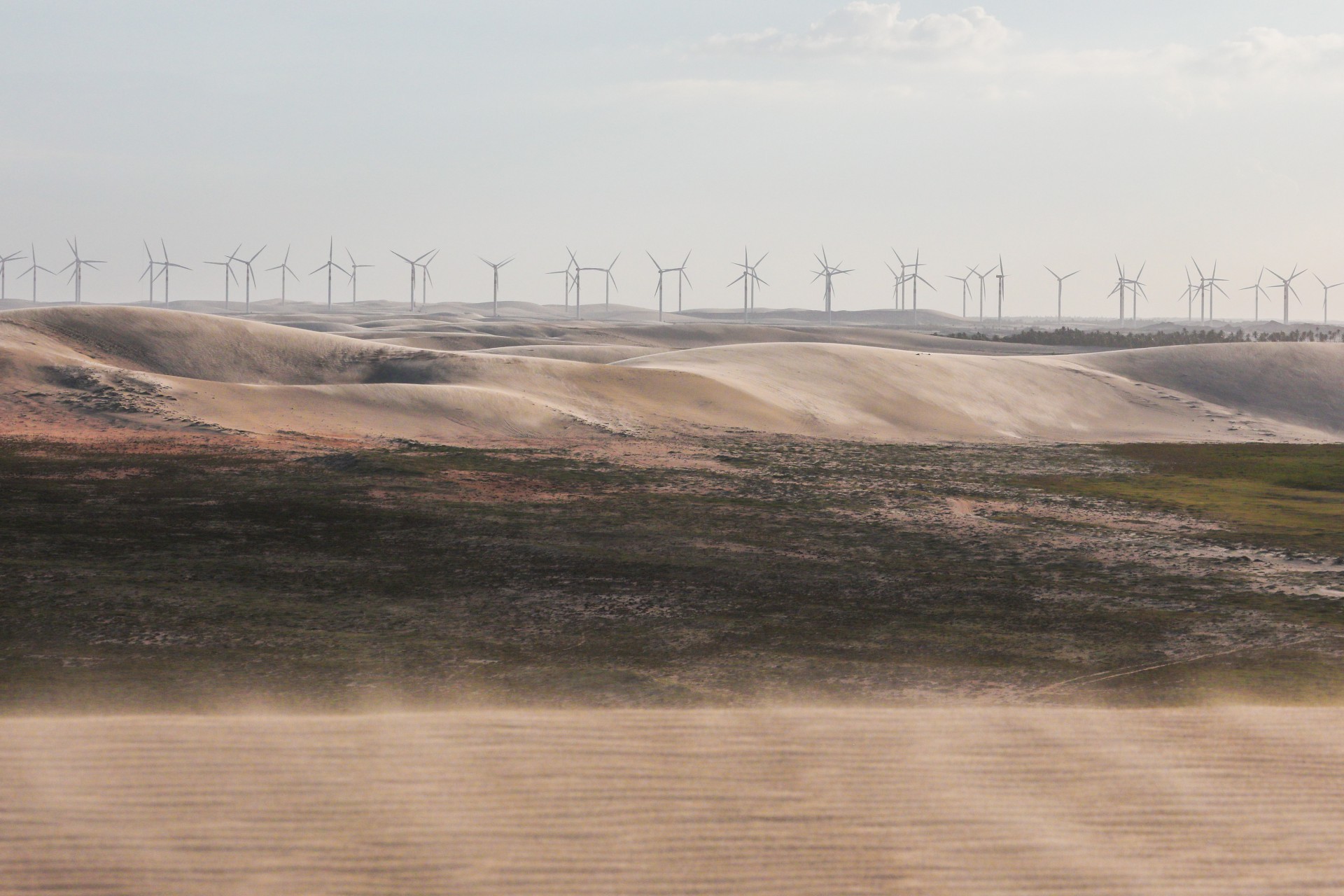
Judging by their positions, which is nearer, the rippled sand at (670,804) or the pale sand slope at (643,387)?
the rippled sand at (670,804)

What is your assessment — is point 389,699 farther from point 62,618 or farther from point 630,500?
point 630,500

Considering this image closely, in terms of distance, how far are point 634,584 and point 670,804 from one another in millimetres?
8456

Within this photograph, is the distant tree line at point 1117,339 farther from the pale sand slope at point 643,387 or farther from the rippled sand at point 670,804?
the rippled sand at point 670,804

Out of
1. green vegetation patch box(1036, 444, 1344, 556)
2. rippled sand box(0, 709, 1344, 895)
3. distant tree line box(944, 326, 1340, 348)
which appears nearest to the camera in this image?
rippled sand box(0, 709, 1344, 895)

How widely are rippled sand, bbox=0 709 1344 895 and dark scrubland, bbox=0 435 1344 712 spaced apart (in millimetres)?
1511

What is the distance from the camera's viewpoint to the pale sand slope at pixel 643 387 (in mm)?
37281

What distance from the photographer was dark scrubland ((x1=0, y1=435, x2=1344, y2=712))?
13.1 meters

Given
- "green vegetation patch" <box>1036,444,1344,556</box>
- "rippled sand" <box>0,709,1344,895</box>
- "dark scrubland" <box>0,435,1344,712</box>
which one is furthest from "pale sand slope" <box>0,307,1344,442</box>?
"rippled sand" <box>0,709,1344,895</box>

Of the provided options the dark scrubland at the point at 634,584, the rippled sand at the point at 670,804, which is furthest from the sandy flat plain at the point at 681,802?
the dark scrubland at the point at 634,584

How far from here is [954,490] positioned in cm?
2755

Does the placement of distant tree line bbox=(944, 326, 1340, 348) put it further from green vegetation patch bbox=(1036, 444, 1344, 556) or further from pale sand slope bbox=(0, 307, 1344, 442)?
green vegetation patch bbox=(1036, 444, 1344, 556)

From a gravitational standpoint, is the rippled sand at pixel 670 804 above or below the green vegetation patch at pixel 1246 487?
below

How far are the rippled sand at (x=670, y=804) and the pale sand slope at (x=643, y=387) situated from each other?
2498 centimetres

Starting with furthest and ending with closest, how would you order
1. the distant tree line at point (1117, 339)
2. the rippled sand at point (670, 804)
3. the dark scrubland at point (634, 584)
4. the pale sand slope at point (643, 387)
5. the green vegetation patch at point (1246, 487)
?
the distant tree line at point (1117, 339) → the pale sand slope at point (643, 387) → the green vegetation patch at point (1246, 487) → the dark scrubland at point (634, 584) → the rippled sand at point (670, 804)
